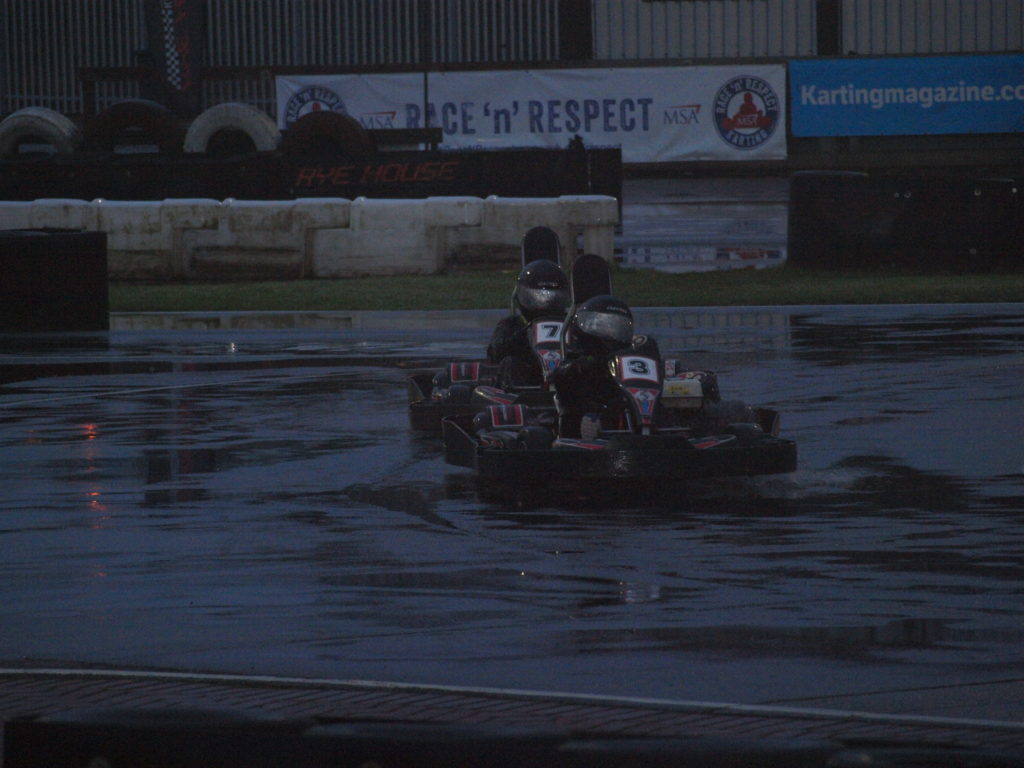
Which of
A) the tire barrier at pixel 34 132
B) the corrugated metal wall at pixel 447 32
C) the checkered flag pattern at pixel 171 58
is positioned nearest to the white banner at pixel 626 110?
the checkered flag pattern at pixel 171 58

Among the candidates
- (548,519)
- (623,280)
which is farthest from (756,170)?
(548,519)

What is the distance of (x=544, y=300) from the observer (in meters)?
13.0

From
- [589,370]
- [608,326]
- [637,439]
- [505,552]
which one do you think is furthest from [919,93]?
[505,552]

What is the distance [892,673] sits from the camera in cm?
624

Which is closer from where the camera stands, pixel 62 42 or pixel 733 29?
pixel 733 29

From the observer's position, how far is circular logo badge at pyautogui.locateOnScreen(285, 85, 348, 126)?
41906 mm

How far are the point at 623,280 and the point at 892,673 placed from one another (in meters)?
19.5

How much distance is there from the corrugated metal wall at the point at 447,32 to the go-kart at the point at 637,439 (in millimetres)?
35133

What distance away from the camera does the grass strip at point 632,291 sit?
2317 cm

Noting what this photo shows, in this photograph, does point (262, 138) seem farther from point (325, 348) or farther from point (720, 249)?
point (325, 348)

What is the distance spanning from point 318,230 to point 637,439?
16788 mm

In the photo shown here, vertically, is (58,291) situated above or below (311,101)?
below

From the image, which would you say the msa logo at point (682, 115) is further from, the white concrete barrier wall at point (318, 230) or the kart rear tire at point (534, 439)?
the kart rear tire at point (534, 439)

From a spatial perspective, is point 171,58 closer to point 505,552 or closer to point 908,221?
point 908,221
